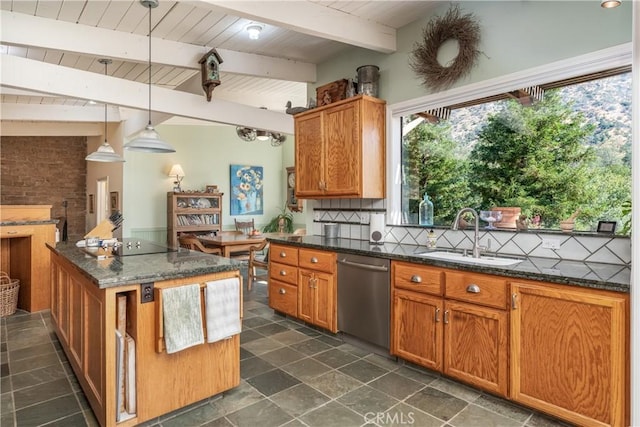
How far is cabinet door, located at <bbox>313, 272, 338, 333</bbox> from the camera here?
3291mm

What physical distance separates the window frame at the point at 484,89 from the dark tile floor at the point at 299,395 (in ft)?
4.67

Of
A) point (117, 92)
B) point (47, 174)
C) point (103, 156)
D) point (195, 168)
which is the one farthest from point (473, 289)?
point (47, 174)

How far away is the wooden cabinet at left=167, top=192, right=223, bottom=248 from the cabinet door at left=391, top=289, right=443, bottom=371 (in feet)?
17.6

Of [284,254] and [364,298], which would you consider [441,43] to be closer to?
[364,298]

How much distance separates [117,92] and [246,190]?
15.2 ft

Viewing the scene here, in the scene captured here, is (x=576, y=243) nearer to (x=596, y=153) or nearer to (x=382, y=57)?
(x=596, y=153)

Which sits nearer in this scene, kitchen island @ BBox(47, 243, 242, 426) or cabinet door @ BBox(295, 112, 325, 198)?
kitchen island @ BBox(47, 243, 242, 426)

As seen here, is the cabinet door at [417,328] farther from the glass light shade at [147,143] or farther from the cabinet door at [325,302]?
Result: the glass light shade at [147,143]

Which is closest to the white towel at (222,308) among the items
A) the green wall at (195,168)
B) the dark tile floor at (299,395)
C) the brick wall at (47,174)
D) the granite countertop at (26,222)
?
the dark tile floor at (299,395)

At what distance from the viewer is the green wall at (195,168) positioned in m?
7.19

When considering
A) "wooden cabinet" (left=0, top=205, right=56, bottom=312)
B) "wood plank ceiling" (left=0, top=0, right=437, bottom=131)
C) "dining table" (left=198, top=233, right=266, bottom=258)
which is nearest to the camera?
"wood plank ceiling" (left=0, top=0, right=437, bottom=131)

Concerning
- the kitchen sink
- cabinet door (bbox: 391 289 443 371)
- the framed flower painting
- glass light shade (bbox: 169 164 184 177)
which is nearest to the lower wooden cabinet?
cabinet door (bbox: 391 289 443 371)

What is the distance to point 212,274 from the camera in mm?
2281

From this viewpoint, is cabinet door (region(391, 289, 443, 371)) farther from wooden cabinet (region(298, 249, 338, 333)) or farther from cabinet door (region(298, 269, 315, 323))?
cabinet door (region(298, 269, 315, 323))
